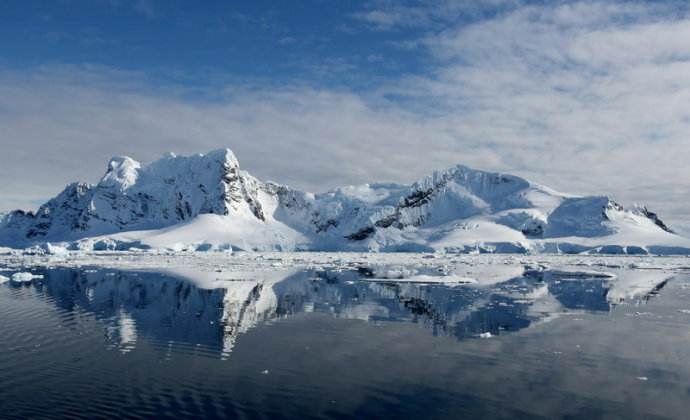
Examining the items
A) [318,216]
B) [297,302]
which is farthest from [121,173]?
[297,302]

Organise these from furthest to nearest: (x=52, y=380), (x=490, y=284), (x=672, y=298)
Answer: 1. (x=490, y=284)
2. (x=672, y=298)
3. (x=52, y=380)

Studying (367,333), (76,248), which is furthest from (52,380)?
(76,248)

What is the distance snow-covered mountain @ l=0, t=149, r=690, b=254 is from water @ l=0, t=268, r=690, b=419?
234 ft

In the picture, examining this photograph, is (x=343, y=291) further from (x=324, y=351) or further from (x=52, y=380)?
(x=52, y=380)

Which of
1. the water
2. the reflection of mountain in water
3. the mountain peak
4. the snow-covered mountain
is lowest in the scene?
the water

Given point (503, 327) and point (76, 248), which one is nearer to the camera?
point (503, 327)

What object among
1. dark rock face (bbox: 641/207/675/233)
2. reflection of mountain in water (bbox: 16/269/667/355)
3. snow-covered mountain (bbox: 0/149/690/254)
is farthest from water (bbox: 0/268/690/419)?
dark rock face (bbox: 641/207/675/233)

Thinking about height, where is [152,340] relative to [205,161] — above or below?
below

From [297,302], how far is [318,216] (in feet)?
362

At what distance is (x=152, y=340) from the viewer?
18.5m

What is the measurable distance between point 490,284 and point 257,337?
23.7 m

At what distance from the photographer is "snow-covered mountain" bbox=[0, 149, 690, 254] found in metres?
104

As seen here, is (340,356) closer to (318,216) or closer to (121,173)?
(318,216)

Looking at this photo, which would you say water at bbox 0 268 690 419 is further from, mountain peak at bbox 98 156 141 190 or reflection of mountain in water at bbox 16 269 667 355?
mountain peak at bbox 98 156 141 190
